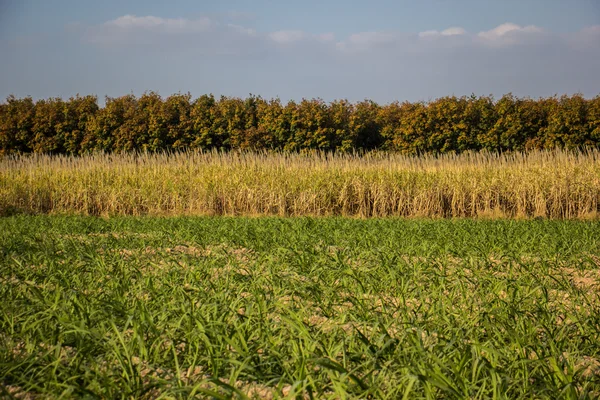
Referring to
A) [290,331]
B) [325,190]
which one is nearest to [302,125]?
[325,190]

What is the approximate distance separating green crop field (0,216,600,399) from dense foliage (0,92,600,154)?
2265 cm

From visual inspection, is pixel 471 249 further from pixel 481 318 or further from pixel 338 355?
pixel 338 355

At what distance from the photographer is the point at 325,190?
15.9 m

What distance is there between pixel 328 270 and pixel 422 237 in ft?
12.0

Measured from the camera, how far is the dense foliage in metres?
28.3

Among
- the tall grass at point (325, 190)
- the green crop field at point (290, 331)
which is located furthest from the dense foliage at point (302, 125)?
the green crop field at point (290, 331)

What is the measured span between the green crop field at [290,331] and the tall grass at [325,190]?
902cm

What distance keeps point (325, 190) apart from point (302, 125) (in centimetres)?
1366

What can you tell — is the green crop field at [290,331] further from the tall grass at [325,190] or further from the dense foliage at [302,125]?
the dense foliage at [302,125]

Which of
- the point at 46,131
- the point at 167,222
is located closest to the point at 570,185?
the point at 167,222

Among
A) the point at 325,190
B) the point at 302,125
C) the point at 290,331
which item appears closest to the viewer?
the point at 290,331

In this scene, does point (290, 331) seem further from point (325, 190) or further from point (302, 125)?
point (302, 125)

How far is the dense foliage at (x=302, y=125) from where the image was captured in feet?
92.8

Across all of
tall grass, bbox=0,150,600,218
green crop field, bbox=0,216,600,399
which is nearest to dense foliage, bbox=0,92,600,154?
tall grass, bbox=0,150,600,218
